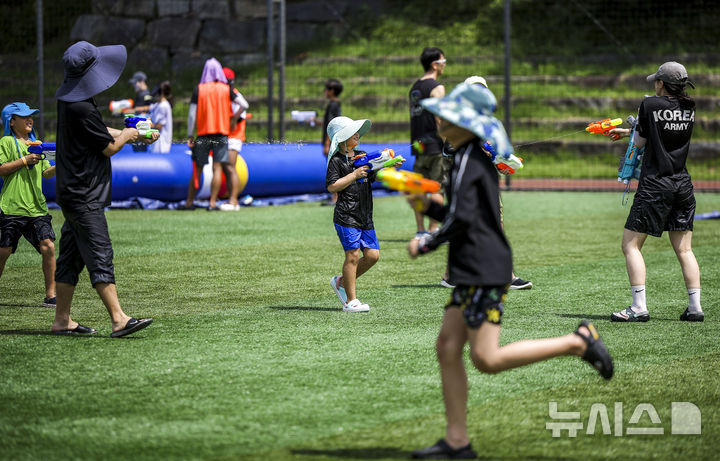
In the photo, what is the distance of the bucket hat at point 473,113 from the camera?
A: 454 cm

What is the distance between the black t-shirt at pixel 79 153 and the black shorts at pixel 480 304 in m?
3.30

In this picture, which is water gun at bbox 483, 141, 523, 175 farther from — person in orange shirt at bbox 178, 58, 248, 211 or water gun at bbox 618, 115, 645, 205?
person in orange shirt at bbox 178, 58, 248, 211

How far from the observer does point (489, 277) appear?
14.8 feet

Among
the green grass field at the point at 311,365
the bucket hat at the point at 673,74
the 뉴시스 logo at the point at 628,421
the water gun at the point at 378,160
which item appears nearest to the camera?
the green grass field at the point at 311,365

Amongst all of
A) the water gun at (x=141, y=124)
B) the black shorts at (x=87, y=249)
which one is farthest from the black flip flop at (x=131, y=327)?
the water gun at (x=141, y=124)

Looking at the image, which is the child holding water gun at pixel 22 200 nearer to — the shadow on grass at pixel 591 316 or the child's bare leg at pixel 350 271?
the child's bare leg at pixel 350 271

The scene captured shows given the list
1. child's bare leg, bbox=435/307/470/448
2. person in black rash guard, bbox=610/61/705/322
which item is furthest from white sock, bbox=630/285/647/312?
child's bare leg, bbox=435/307/470/448

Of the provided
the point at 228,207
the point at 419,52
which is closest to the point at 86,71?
the point at 228,207

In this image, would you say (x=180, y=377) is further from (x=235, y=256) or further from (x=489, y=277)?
(x=235, y=256)

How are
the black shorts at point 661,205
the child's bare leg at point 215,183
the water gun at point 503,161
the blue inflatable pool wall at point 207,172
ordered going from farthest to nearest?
1. the blue inflatable pool wall at point 207,172
2. the child's bare leg at point 215,183
3. the water gun at point 503,161
4. the black shorts at point 661,205

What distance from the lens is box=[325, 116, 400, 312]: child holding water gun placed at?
7.91 m

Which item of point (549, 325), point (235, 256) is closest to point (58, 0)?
point (235, 256)

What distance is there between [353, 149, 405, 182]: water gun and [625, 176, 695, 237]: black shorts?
6.24 feet

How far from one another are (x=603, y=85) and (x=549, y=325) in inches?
756
